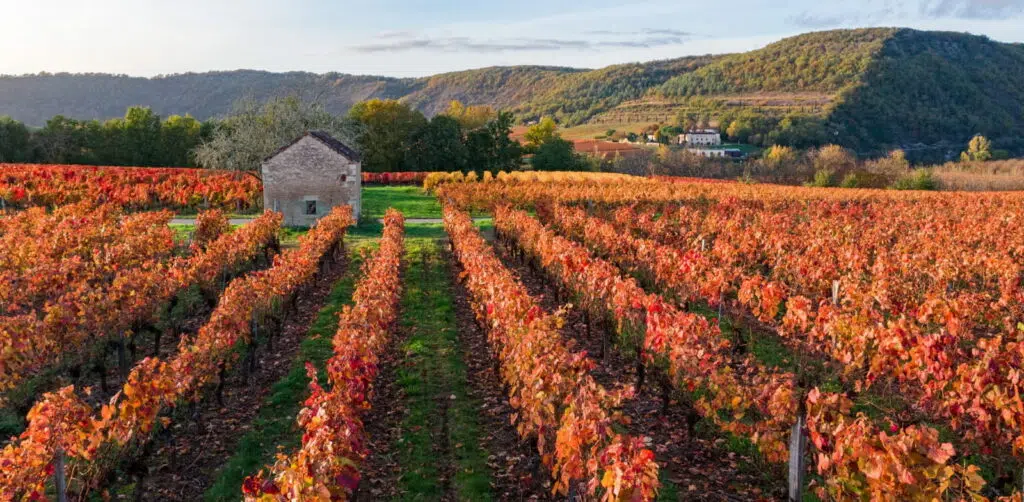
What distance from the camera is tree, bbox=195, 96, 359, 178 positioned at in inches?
1596

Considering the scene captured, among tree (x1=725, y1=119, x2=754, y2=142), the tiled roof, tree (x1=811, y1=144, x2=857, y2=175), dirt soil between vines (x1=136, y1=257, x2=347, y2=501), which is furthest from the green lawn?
tree (x1=725, y1=119, x2=754, y2=142)

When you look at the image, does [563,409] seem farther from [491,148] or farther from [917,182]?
[491,148]

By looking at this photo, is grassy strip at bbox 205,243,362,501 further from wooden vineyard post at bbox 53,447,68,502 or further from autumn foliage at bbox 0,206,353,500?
wooden vineyard post at bbox 53,447,68,502

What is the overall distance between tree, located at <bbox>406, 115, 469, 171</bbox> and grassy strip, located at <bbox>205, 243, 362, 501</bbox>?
50.1 meters

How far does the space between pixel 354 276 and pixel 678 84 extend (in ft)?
574

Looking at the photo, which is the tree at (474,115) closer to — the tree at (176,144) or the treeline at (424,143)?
the treeline at (424,143)

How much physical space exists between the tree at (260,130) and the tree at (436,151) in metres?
5.94

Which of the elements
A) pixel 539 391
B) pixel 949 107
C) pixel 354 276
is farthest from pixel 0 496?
pixel 949 107

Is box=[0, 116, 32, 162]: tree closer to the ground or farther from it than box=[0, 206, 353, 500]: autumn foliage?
farther from it

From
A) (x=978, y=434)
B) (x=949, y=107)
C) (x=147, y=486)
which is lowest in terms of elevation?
(x=147, y=486)

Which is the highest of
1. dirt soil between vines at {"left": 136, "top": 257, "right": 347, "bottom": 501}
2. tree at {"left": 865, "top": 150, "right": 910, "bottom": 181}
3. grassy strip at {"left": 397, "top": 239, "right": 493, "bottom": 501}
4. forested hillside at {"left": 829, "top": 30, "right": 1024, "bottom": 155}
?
forested hillside at {"left": 829, "top": 30, "right": 1024, "bottom": 155}

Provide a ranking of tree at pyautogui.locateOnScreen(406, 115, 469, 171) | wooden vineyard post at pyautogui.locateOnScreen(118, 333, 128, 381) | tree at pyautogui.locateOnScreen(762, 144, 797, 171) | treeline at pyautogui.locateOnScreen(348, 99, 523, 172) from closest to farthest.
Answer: wooden vineyard post at pyautogui.locateOnScreen(118, 333, 128, 381), treeline at pyautogui.locateOnScreen(348, 99, 523, 172), tree at pyautogui.locateOnScreen(406, 115, 469, 171), tree at pyautogui.locateOnScreen(762, 144, 797, 171)

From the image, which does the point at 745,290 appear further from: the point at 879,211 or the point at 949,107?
the point at 949,107

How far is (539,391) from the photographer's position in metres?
7.05
